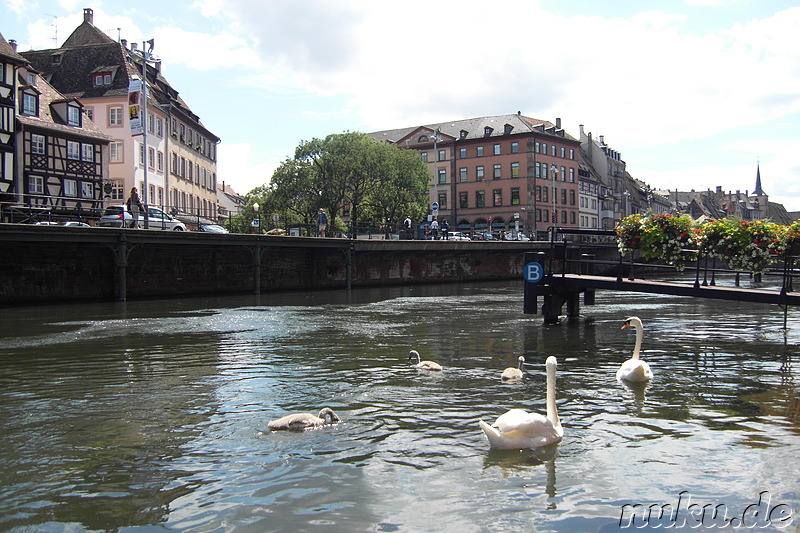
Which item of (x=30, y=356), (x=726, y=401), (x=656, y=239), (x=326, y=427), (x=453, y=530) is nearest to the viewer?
(x=453, y=530)

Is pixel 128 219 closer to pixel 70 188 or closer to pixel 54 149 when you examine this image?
pixel 54 149

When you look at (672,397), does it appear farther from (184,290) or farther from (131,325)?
(184,290)

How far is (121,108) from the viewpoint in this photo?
178 feet

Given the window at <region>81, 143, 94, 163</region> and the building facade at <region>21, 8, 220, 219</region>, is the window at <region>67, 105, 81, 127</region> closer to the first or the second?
the window at <region>81, 143, 94, 163</region>

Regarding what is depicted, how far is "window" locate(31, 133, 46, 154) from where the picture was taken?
43.1 m

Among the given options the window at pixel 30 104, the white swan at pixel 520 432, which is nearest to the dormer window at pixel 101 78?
the window at pixel 30 104

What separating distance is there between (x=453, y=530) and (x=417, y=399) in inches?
188

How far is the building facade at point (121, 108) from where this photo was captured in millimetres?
54094

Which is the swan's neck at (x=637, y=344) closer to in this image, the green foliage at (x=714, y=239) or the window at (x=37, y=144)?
the green foliage at (x=714, y=239)

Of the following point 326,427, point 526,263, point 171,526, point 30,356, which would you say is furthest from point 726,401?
point 30,356

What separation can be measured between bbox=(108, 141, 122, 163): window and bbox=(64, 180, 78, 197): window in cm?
813

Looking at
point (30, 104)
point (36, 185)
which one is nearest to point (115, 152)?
point (30, 104)

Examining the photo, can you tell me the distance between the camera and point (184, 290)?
37.9 m
